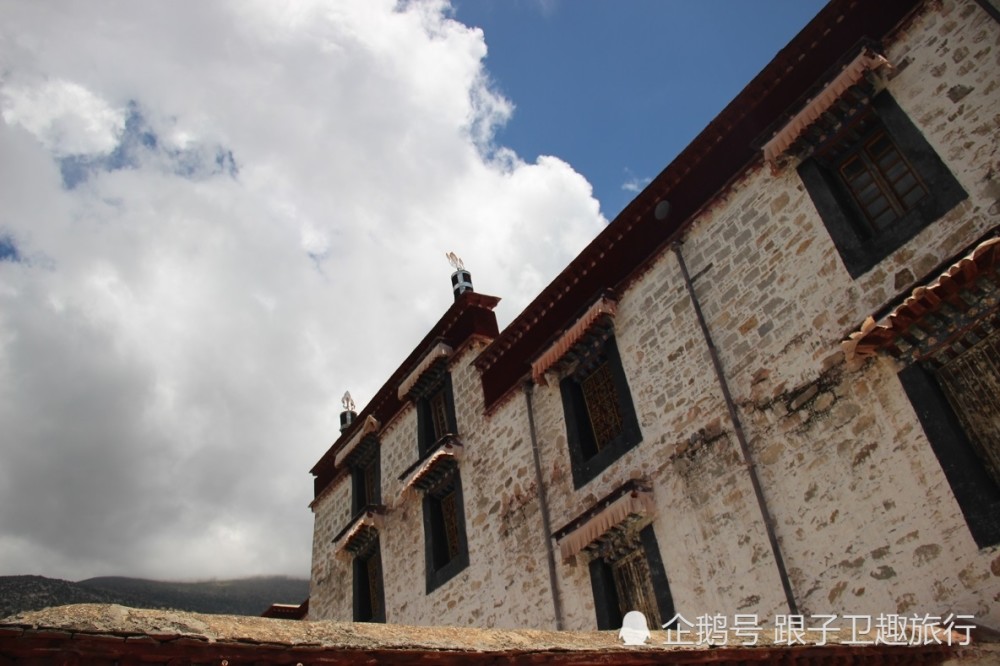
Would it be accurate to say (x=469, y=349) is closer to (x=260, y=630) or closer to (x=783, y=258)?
(x=783, y=258)

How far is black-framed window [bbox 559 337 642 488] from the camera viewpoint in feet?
33.2

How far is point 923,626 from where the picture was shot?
6.02 meters

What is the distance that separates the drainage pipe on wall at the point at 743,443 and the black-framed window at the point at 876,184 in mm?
1873

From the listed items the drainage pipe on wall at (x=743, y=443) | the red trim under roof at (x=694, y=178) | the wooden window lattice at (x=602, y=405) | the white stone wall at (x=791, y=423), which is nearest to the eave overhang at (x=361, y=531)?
Result: the red trim under roof at (x=694, y=178)

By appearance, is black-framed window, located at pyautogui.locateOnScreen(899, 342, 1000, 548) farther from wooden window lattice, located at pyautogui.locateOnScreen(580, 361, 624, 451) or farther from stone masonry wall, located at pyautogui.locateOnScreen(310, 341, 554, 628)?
stone masonry wall, located at pyautogui.locateOnScreen(310, 341, 554, 628)

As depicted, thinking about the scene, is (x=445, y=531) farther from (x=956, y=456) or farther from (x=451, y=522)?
(x=956, y=456)

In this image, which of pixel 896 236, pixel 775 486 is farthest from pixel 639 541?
pixel 896 236

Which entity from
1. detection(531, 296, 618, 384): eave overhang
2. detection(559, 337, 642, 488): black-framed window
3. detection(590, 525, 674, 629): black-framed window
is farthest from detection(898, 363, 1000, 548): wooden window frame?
detection(531, 296, 618, 384): eave overhang

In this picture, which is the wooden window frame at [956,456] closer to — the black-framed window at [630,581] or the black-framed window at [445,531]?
the black-framed window at [630,581]

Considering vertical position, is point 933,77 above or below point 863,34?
below

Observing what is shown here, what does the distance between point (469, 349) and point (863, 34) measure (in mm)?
8552

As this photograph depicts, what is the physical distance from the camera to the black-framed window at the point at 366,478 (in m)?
16.5

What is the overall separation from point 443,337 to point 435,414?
1.59m

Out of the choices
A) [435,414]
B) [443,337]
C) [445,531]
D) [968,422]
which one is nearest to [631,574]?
[968,422]
